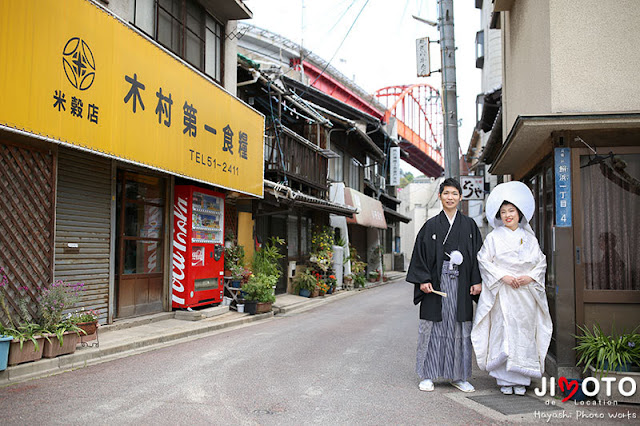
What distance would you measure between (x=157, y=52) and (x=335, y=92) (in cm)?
3212

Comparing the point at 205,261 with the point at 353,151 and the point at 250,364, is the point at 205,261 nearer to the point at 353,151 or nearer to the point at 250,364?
the point at 250,364

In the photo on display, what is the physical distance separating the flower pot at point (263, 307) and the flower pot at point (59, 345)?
5812 mm

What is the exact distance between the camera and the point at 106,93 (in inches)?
311

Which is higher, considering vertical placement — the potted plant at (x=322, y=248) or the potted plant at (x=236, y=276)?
the potted plant at (x=322, y=248)

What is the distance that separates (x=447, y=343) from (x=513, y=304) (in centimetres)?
82

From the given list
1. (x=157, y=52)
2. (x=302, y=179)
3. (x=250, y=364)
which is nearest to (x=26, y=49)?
(x=157, y=52)

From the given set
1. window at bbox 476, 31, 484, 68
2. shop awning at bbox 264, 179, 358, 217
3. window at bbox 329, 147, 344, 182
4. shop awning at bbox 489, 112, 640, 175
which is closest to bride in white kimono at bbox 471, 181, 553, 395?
shop awning at bbox 489, 112, 640, 175

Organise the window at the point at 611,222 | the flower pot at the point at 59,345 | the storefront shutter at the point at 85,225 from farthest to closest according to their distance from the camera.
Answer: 1. the storefront shutter at the point at 85,225
2. the flower pot at the point at 59,345
3. the window at the point at 611,222

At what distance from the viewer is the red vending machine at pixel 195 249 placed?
11102 mm

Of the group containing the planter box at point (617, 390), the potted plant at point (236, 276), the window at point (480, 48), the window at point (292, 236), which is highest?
the window at point (480, 48)

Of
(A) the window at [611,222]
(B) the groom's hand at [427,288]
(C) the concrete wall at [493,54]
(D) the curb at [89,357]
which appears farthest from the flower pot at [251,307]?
(C) the concrete wall at [493,54]

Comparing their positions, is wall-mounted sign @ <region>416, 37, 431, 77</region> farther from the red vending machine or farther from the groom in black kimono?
the groom in black kimono

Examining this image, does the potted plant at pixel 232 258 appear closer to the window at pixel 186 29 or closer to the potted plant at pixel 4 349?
the window at pixel 186 29

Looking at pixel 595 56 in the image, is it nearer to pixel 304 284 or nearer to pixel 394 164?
pixel 304 284
